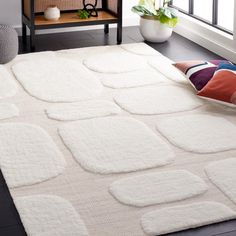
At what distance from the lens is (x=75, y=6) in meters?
5.80

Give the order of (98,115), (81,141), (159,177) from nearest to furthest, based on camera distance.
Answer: (159,177)
(81,141)
(98,115)

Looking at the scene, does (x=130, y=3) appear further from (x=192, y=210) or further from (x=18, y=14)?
(x=192, y=210)

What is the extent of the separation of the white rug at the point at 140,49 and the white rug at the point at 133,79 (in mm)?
465

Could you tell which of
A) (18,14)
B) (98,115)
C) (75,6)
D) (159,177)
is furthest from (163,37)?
(159,177)

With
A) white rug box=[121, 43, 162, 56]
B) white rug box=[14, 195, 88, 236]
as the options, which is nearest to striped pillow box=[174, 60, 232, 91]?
white rug box=[121, 43, 162, 56]

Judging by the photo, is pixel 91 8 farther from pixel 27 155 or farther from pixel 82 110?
pixel 27 155

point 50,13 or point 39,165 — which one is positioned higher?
point 50,13

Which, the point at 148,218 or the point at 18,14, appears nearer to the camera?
the point at 148,218

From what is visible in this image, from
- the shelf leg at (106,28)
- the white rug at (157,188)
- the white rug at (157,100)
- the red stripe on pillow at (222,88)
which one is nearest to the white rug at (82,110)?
the white rug at (157,100)

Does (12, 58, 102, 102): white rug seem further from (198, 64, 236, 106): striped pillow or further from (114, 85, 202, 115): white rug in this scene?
(198, 64, 236, 106): striped pillow

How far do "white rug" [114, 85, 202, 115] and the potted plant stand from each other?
1.22 meters

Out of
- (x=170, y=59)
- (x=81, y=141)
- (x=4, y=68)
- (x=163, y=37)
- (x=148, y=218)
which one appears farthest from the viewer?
(x=163, y=37)

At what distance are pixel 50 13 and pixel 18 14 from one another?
47cm

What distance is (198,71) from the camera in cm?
436
